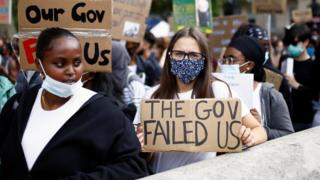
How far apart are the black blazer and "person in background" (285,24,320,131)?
3.72 m

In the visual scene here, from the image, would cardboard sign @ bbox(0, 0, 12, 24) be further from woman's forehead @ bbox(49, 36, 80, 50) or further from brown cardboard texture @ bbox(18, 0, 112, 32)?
woman's forehead @ bbox(49, 36, 80, 50)

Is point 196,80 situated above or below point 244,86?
above

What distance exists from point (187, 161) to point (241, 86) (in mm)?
954

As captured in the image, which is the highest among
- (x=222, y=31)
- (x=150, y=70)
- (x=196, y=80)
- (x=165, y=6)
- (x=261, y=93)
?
(x=165, y=6)

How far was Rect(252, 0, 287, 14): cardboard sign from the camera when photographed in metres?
9.26

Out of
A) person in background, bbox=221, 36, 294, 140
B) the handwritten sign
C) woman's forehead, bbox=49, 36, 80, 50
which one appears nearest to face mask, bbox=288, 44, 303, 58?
the handwritten sign

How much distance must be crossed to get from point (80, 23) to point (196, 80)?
3.40ft

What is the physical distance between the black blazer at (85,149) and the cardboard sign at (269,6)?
7.07 metres

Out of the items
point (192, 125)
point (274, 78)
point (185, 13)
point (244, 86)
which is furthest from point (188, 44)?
point (185, 13)

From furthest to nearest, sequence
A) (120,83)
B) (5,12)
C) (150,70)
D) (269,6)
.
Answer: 1. (269,6)
2. (150,70)
3. (5,12)
4. (120,83)

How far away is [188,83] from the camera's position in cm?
332

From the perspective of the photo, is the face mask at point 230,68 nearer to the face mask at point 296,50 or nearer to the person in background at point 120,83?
the person in background at point 120,83

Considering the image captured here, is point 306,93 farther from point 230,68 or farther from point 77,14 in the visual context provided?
point 77,14

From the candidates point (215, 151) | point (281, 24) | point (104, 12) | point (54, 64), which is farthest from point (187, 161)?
point (281, 24)
